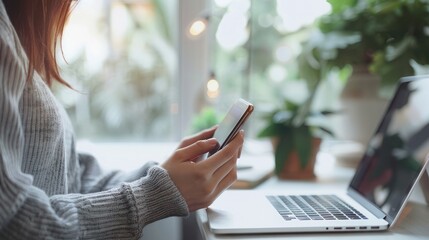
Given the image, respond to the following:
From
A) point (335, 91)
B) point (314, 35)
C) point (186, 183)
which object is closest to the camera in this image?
point (186, 183)

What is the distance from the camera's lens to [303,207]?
640 mm

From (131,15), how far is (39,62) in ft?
2.15

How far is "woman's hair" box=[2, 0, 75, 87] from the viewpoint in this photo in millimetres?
571

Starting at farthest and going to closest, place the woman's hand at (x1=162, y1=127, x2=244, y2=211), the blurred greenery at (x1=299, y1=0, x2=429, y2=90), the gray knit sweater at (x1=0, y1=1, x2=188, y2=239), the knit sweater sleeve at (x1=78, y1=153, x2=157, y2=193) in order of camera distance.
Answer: the blurred greenery at (x1=299, y1=0, x2=429, y2=90) → the knit sweater sleeve at (x1=78, y1=153, x2=157, y2=193) → the woman's hand at (x1=162, y1=127, x2=244, y2=211) → the gray knit sweater at (x1=0, y1=1, x2=188, y2=239)

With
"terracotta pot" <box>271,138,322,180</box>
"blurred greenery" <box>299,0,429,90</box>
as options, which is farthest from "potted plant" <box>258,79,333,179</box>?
"blurred greenery" <box>299,0,429,90</box>

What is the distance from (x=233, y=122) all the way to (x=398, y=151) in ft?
1.04

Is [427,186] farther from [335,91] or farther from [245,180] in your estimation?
[335,91]

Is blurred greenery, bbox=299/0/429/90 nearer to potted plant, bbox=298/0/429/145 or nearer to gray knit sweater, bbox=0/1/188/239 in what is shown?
potted plant, bbox=298/0/429/145

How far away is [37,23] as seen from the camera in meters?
0.58

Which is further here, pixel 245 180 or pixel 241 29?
pixel 241 29

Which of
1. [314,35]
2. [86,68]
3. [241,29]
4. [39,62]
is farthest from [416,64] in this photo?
[86,68]

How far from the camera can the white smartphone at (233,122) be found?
1.95 ft

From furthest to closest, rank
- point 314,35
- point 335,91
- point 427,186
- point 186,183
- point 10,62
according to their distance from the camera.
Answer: point 335,91, point 314,35, point 427,186, point 186,183, point 10,62

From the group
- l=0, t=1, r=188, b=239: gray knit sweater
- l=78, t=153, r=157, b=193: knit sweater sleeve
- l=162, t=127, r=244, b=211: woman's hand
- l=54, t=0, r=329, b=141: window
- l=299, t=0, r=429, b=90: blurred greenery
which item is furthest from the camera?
l=54, t=0, r=329, b=141: window
